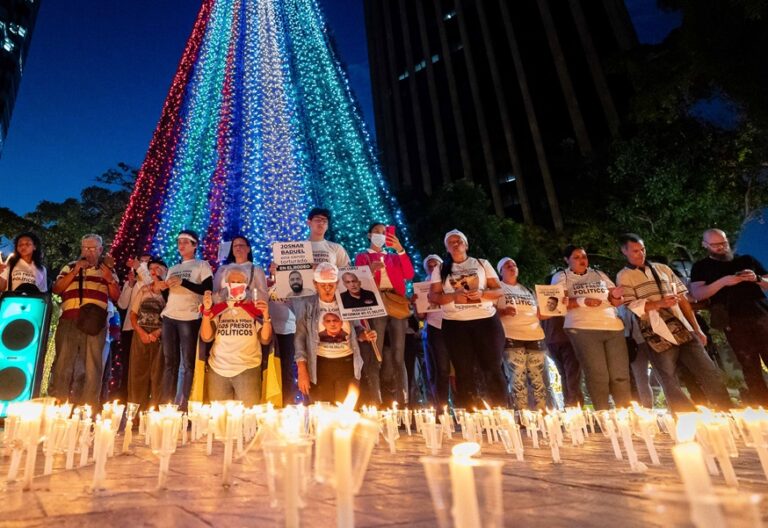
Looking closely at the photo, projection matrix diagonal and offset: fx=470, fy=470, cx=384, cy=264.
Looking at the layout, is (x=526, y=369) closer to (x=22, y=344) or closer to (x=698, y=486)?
(x=698, y=486)

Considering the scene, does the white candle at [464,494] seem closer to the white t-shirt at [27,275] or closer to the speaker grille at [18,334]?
the speaker grille at [18,334]

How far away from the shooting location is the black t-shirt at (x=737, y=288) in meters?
4.86

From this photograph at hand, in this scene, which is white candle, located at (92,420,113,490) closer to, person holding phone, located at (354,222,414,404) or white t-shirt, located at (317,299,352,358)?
white t-shirt, located at (317,299,352,358)

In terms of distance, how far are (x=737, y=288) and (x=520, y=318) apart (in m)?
2.24

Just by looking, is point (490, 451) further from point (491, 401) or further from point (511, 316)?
point (511, 316)

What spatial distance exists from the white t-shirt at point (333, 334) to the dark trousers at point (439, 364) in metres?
1.68

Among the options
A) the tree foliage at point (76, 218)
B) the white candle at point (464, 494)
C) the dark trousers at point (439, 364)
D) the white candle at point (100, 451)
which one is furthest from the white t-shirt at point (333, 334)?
the tree foliage at point (76, 218)

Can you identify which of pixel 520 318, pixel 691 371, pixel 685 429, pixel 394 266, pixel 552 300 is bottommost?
pixel 685 429

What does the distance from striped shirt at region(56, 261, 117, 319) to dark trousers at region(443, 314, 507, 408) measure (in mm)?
3838

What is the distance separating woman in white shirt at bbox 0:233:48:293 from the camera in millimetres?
5234

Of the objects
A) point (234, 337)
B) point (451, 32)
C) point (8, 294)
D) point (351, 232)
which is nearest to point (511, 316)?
point (234, 337)

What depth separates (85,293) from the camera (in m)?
5.05

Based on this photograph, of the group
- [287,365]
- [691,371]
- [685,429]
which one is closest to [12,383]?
[287,365]

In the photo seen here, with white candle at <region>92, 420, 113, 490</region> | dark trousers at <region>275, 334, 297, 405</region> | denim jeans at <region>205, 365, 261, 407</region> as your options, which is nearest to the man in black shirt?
dark trousers at <region>275, 334, 297, 405</region>
